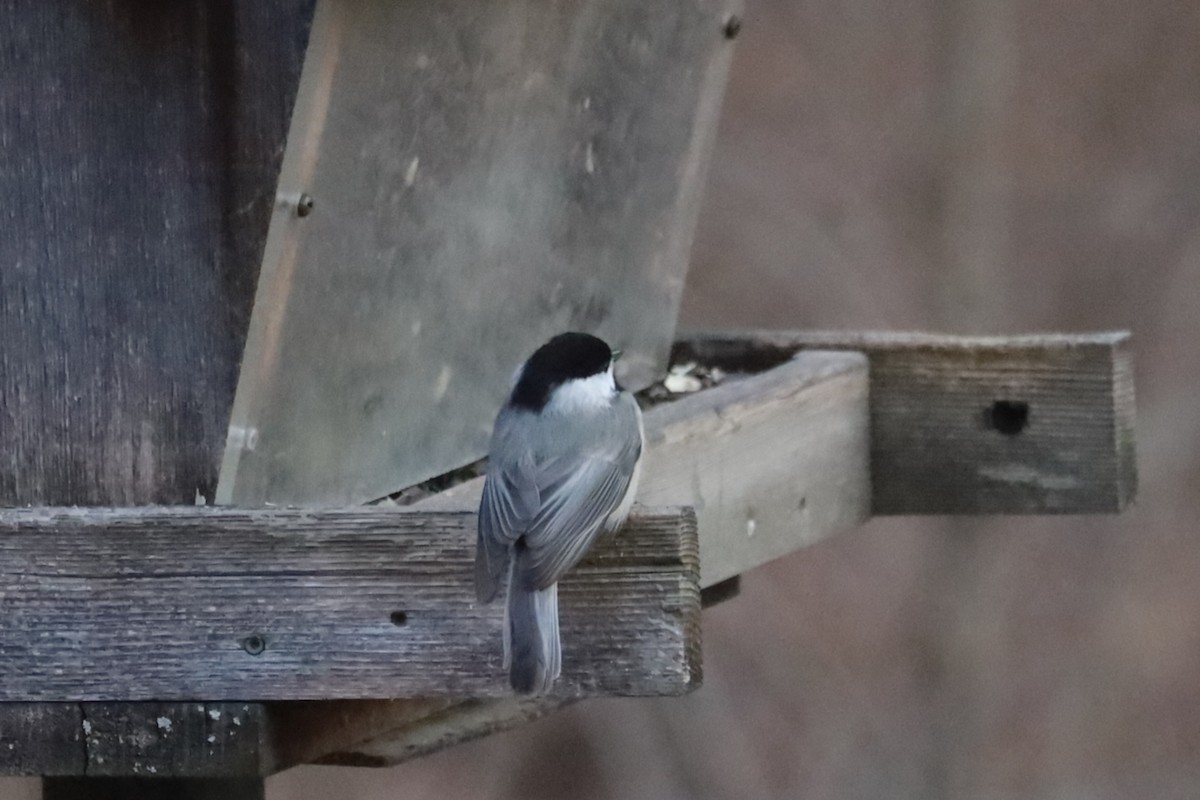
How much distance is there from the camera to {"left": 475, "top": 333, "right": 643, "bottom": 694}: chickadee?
2182mm

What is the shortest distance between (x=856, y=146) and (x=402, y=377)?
479 cm

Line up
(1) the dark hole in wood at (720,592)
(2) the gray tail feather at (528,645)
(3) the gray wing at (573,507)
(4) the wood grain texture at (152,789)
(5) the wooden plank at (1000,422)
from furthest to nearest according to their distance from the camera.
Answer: (1) the dark hole in wood at (720,592) → (5) the wooden plank at (1000,422) → (4) the wood grain texture at (152,789) → (3) the gray wing at (573,507) → (2) the gray tail feather at (528,645)

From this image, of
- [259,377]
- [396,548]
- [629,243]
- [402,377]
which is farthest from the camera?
[629,243]

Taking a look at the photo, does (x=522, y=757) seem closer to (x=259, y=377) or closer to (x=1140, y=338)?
(x=1140, y=338)

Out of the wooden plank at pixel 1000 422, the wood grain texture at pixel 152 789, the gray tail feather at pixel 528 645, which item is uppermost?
the wooden plank at pixel 1000 422

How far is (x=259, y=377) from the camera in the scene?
8.16 ft

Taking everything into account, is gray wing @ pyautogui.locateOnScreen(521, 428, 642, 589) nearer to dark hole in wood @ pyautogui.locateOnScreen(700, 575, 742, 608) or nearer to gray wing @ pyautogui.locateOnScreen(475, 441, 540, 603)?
gray wing @ pyautogui.locateOnScreen(475, 441, 540, 603)

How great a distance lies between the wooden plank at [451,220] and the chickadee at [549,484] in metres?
0.15

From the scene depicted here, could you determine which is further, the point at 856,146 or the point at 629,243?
the point at 856,146

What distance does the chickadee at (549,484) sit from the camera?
7.16 ft

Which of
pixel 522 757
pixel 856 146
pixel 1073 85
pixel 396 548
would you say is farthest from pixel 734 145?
pixel 396 548

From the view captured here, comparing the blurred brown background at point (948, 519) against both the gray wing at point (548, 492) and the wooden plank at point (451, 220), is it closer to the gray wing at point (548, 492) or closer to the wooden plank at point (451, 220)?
the wooden plank at point (451, 220)

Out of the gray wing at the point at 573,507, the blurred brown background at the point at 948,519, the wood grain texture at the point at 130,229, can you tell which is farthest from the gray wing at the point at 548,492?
the blurred brown background at the point at 948,519

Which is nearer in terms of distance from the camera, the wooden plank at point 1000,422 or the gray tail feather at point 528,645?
the gray tail feather at point 528,645
